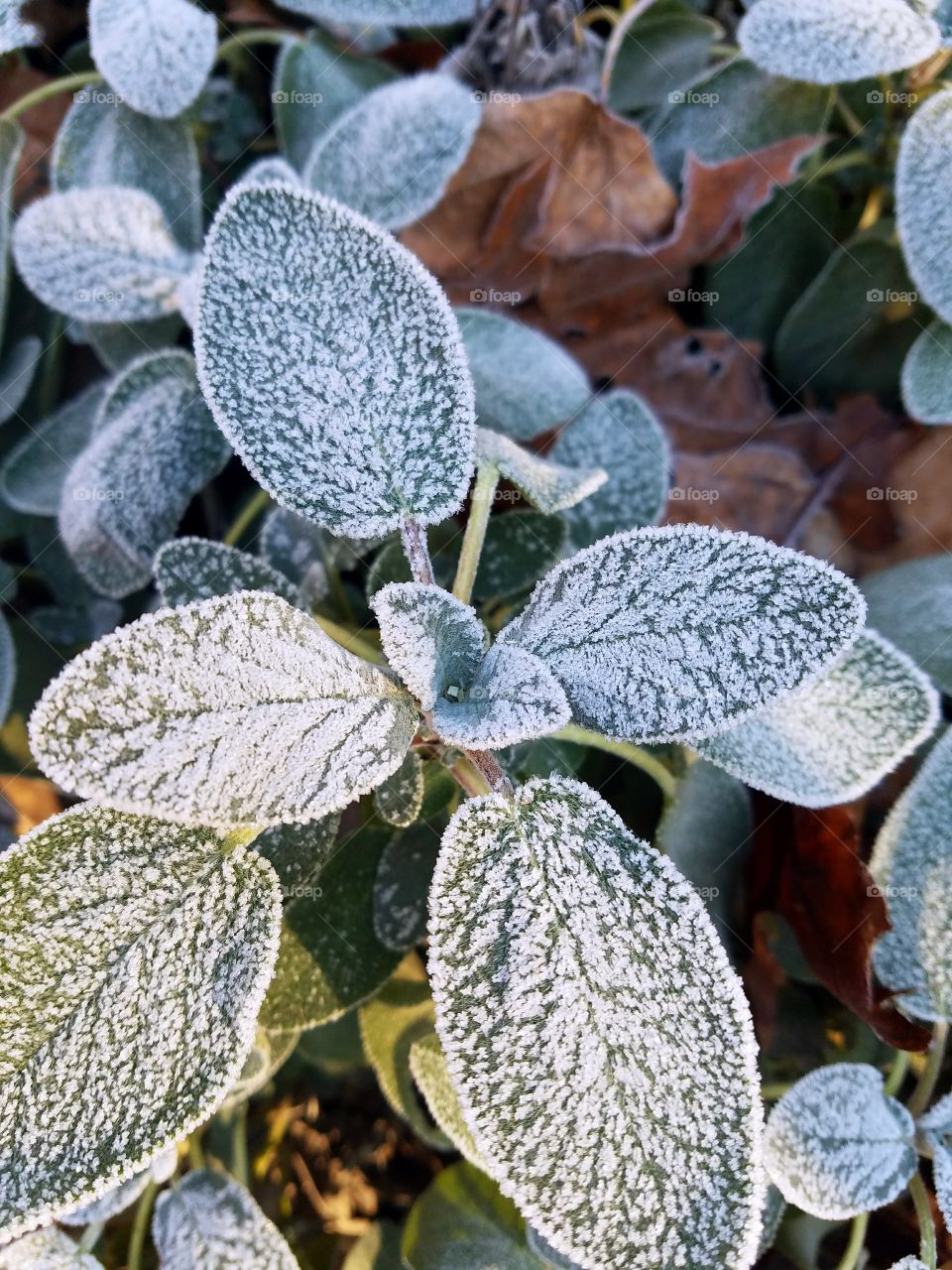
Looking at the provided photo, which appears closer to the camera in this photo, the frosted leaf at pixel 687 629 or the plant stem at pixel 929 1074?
the frosted leaf at pixel 687 629

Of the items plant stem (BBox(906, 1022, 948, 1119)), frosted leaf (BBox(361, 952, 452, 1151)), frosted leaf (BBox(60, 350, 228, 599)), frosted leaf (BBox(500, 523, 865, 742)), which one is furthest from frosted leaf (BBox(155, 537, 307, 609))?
plant stem (BBox(906, 1022, 948, 1119))

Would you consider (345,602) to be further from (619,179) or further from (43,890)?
(619,179)

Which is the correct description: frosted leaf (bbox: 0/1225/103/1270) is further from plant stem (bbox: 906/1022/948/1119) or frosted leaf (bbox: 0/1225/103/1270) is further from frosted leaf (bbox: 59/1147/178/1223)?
plant stem (bbox: 906/1022/948/1119)

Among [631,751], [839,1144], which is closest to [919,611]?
[631,751]

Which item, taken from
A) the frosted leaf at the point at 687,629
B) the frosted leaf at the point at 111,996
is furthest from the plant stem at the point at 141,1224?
the frosted leaf at the point at 687,629

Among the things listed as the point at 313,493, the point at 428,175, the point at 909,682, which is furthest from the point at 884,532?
the point at 313,493

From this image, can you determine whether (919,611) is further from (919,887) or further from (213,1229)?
(213,1229)

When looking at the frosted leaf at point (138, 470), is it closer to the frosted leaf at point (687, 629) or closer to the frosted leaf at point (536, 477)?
the frosted leaf at point (536, 477)

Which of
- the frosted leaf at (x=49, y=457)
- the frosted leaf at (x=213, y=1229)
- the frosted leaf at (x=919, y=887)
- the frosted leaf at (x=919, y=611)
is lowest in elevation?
the frosted leaf at (x=213, y=1229)
